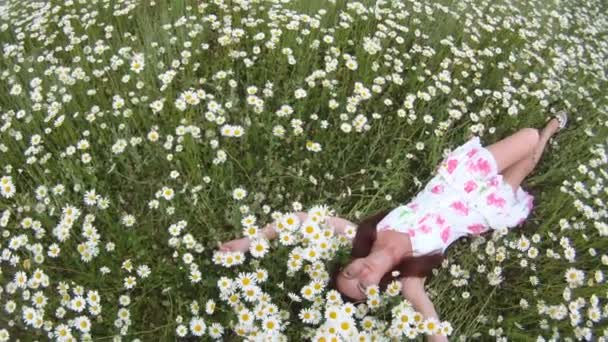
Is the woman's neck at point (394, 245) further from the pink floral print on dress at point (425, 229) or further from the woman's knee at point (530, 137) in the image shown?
the woman's knee at point (530, 137)

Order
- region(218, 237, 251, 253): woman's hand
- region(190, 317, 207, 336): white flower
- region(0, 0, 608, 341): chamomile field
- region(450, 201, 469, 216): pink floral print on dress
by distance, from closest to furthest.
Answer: region(190, 317, 207, 336): white flower → region(0, 0, 608, 341): chamomile field → region(218, 237, 251, 253): woman's hand → region(450, 201, 469, 216): pink floral print on dress

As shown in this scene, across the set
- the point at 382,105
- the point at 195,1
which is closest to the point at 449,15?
the point at 382,105

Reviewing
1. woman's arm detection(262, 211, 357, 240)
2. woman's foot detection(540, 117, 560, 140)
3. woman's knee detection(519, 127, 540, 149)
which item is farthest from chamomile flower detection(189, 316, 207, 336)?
woman's foot detection(540, 117, 560, 140)

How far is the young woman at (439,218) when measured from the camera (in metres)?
2.62

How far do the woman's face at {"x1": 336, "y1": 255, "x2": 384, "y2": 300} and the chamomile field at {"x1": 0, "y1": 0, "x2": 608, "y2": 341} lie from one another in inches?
3.4

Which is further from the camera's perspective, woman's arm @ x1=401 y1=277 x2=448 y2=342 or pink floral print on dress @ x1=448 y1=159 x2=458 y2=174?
pink floral print on dress @ x1=448 y1=159 x2=458 y2=174

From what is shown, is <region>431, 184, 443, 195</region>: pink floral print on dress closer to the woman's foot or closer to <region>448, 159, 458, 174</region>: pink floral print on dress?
<region>448, 159, 458, 174</region>: pink floral print on dress

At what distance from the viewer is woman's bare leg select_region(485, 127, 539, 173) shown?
331 cm

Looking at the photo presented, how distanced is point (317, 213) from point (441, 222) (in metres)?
0.92

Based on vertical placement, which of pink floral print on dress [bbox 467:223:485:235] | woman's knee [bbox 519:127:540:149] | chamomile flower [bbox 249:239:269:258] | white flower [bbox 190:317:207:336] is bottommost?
pink floral print on dress [bbox 467:223:485:235]

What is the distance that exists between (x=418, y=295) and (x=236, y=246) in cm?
98

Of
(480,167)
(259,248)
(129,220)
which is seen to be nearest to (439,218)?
(480,167)

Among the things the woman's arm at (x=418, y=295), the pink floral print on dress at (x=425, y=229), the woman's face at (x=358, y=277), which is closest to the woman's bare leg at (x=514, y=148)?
the pink floral print on dress at (x=425, y=229)

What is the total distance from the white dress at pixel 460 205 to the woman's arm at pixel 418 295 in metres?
0.29
